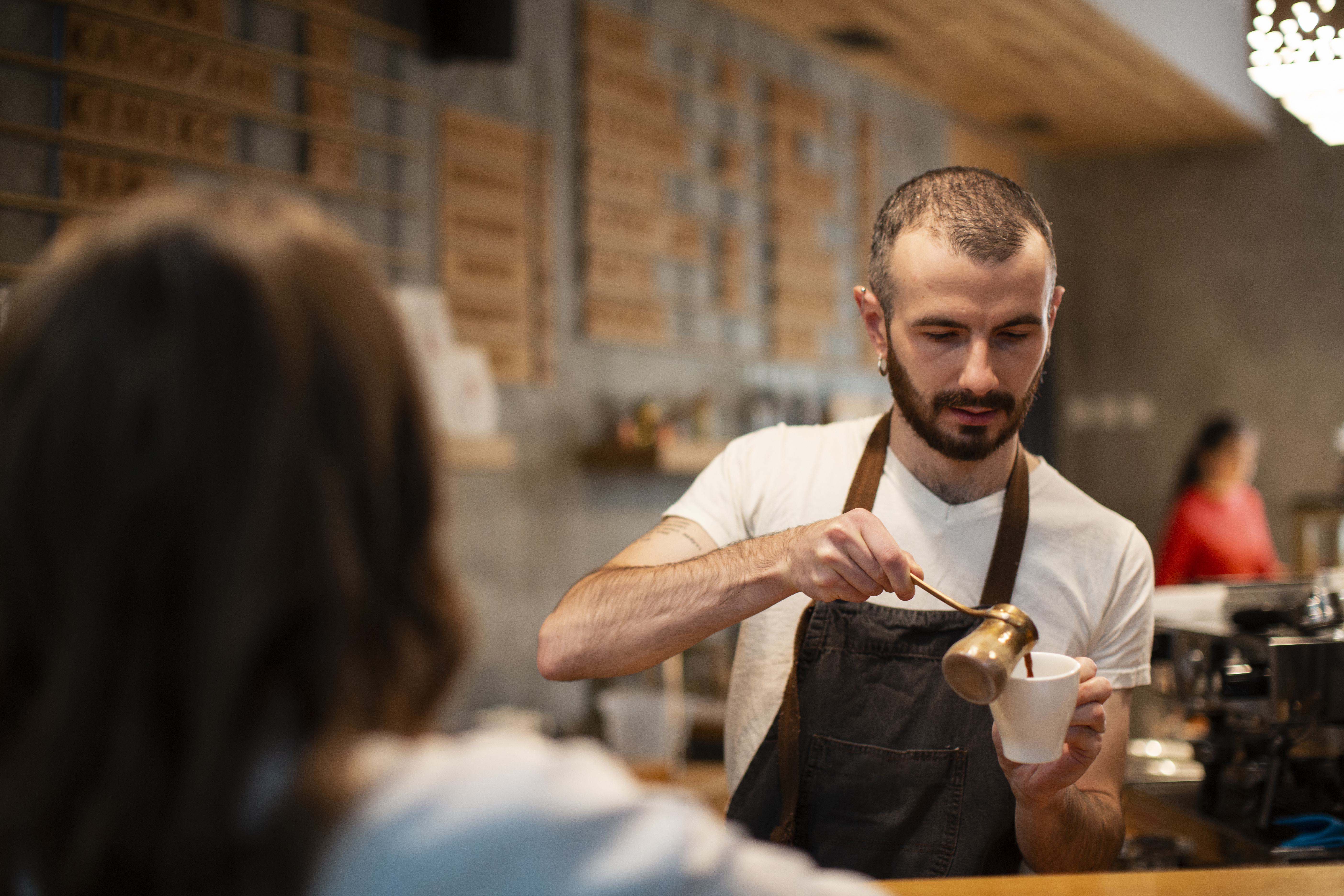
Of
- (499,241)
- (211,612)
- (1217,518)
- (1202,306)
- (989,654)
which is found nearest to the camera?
(211,612)

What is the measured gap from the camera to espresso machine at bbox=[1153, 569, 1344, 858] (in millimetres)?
1771

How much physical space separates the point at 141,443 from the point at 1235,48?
7.13 m

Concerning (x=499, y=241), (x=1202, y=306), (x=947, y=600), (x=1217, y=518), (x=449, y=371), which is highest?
(x=1202, y=306)

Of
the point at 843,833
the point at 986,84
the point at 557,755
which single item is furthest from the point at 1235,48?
the point at 557,755

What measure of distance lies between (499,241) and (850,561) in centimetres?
275

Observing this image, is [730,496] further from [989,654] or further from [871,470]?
[989,654]

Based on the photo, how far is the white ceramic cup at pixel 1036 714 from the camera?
3.88 feet

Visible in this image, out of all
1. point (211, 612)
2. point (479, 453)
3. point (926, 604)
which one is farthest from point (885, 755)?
point (479, 453)

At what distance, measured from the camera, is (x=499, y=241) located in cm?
381

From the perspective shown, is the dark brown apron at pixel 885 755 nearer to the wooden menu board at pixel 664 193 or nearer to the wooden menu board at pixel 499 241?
the wooden menu board at pixel 499 241

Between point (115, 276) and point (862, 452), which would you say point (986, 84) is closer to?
point (862, 452)

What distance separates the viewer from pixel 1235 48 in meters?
6.29

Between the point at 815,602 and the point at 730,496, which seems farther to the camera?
the point at 730,496

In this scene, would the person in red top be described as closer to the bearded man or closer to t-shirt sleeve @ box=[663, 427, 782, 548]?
the bearded man
